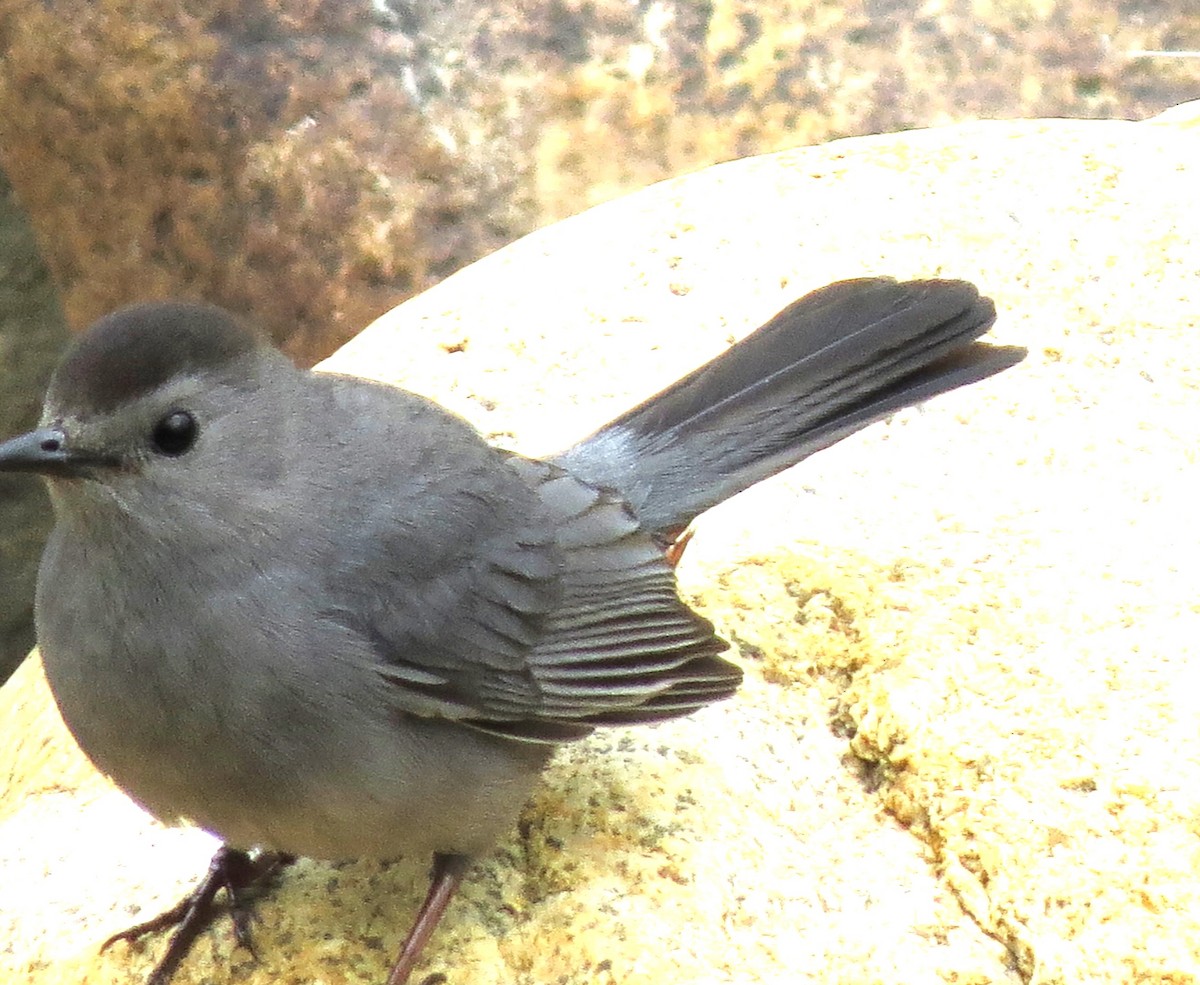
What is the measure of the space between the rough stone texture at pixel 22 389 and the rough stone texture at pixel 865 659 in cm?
255

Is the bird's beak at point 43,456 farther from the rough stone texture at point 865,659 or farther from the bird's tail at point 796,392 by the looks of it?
the bird's tail at point 796,392

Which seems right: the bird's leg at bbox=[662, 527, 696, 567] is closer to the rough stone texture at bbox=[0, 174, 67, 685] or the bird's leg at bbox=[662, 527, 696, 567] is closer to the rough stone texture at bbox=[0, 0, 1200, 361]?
the rough stone texture at bbox=[0, 0, 1200, 361]

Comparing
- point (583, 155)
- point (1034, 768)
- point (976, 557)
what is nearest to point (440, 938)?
point (1034, 768)

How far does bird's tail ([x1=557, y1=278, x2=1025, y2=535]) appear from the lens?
370cm

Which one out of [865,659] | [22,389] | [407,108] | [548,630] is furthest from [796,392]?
[22,389]

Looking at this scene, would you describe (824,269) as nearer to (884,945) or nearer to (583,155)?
(583,155)

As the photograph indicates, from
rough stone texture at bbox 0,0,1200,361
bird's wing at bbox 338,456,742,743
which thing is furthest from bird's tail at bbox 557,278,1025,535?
rough stone texture at bbox 0,0,1200,361

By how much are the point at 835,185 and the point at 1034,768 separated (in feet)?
6.81

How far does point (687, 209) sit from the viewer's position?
4.63 metres

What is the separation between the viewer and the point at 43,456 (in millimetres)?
2756

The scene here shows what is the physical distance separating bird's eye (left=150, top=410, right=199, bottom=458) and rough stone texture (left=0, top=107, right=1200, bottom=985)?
0.97 meters

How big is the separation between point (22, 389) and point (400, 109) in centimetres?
214

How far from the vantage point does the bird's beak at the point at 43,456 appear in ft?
8.94

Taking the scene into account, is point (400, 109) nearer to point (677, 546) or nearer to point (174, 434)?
point (677, 546)
